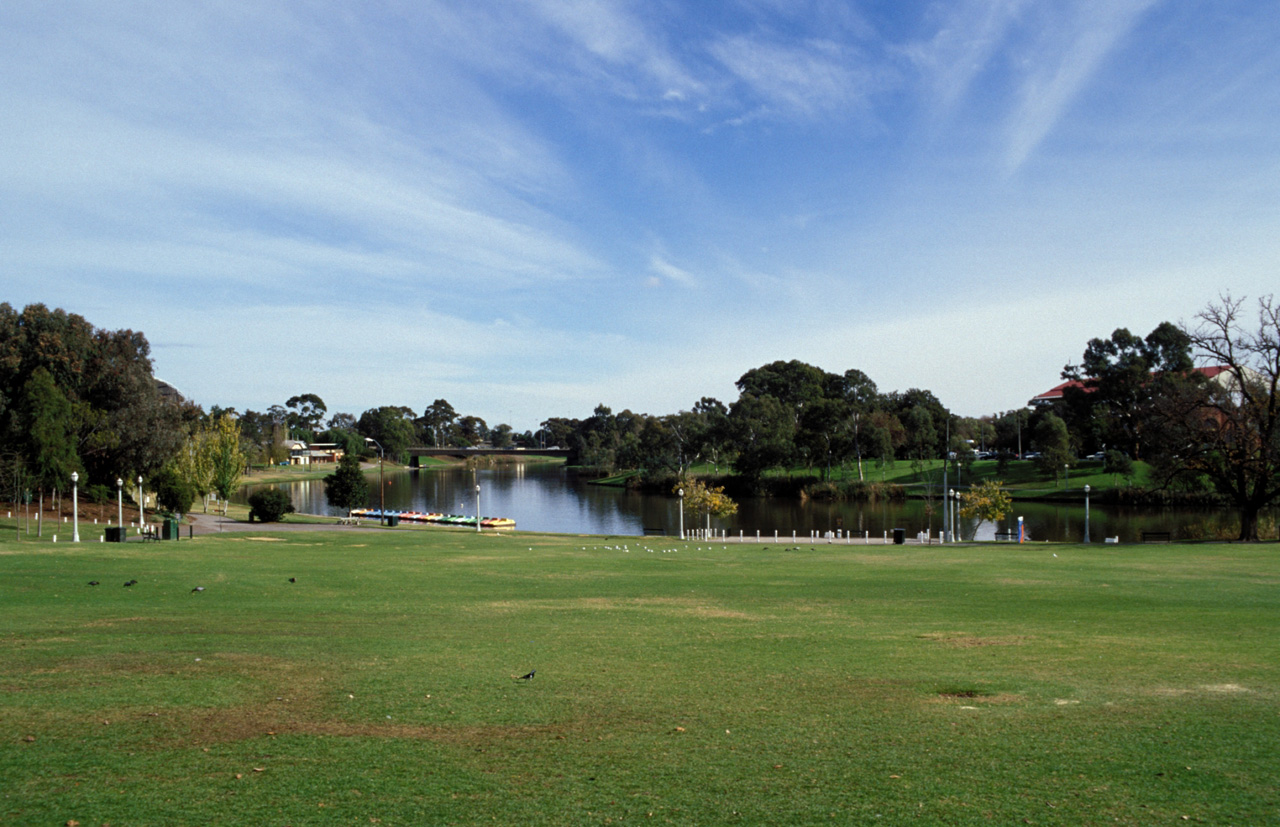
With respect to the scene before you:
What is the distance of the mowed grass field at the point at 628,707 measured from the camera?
6148 mm

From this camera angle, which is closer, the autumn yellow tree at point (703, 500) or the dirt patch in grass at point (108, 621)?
the dirt patch in grass at point (108, 621)

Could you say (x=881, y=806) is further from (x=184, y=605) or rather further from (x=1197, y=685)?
(x=184, y=605)

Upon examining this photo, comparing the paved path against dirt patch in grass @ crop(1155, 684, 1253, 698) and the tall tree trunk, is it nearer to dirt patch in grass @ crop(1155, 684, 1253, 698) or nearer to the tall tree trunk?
dirt patch in grass @ crop(1155, 684, 1253, 698)

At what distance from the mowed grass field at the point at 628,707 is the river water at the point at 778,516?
36.3 metres

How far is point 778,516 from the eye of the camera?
7681 centimetres

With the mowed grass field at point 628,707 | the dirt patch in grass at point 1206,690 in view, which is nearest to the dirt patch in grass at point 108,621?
the mowed grass field at point 628,707

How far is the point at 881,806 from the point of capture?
6078 mm

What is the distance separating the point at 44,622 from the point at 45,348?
167ft

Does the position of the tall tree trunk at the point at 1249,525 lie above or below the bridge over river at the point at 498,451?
below

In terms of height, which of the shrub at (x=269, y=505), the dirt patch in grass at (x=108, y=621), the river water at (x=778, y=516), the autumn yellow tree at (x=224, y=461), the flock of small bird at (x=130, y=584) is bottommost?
the river water at (x=778, y=516)

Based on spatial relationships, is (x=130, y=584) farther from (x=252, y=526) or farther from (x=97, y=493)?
(x=97, y=493)

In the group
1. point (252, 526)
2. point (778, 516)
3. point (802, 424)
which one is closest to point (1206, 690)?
point (252, 526)

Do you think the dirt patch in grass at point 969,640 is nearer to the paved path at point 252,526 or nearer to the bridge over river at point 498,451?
the paved path at point 252,526

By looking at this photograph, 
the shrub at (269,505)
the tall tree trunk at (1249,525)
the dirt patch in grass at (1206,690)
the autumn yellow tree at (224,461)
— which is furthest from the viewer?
the autumn yellow tree at (224,461)
